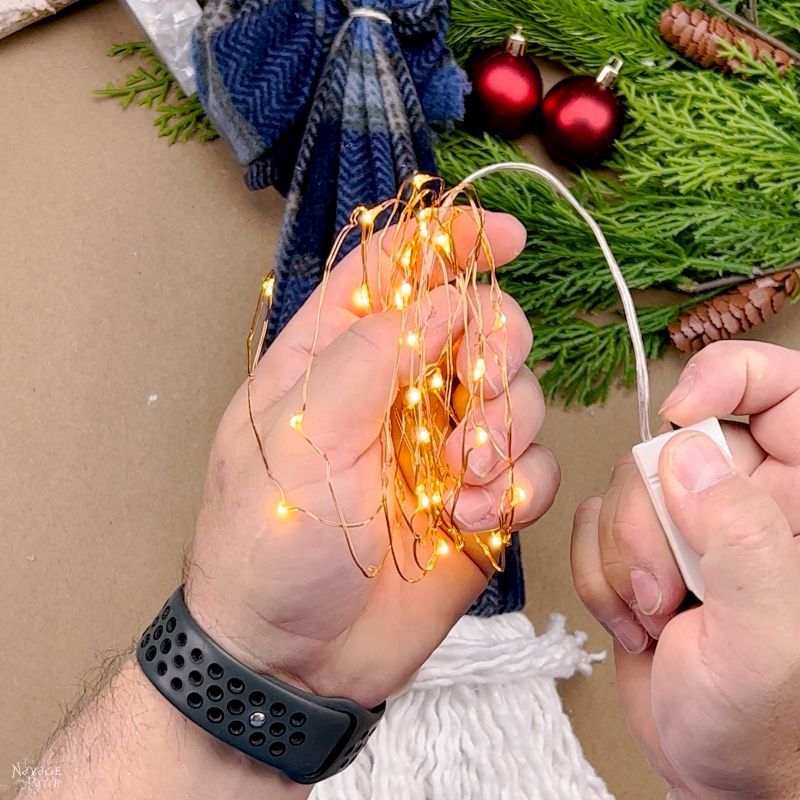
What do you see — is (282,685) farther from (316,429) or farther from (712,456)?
(712,456)

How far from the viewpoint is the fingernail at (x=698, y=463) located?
0.50 metres

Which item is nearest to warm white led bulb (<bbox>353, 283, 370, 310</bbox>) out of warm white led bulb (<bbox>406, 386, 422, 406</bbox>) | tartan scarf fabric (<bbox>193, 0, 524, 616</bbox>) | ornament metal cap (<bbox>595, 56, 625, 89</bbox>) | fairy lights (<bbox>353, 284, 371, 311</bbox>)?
fairy lights (<bbox>353, 284, 371, 311</bbox>)

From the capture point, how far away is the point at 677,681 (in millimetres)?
504

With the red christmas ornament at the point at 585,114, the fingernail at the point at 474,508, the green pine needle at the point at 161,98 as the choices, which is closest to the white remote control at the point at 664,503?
the fingernail at the point at 474,508

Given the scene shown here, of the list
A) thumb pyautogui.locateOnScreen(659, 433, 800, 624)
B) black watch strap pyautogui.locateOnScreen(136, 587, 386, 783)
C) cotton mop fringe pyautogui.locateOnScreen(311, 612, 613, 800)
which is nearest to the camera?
thumb pyautogui.locateOnScreen(659, 433, 800, 624)

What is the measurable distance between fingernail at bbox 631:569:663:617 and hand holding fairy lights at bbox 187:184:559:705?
0.10 meters

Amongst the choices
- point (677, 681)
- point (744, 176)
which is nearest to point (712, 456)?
point (677, 681)

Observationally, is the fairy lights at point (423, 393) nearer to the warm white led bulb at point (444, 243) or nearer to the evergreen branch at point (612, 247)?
the warm white led bulb at point (444, 243)

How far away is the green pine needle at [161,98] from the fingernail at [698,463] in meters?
0.75

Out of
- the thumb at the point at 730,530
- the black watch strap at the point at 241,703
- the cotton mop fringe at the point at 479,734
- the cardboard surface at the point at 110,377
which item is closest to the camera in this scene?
the thumb at the point at 730,530

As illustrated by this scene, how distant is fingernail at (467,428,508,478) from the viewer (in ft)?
1.93

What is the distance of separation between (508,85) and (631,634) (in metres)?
0.60

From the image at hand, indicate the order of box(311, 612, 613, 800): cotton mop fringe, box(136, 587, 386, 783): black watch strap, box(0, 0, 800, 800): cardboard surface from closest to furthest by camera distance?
box(136, 587, 386, 783): black watch strap → box(311, 612, 613, 800): cotton mop fringe → box(0, 0, 800, 800): cardboard surface

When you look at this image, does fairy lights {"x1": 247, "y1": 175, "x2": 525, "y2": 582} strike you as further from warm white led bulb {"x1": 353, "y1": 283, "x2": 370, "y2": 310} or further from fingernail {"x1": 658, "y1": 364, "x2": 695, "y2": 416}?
fingernail {"x1": 658, "y1": 364, "x2": 695, "y2": 416}
